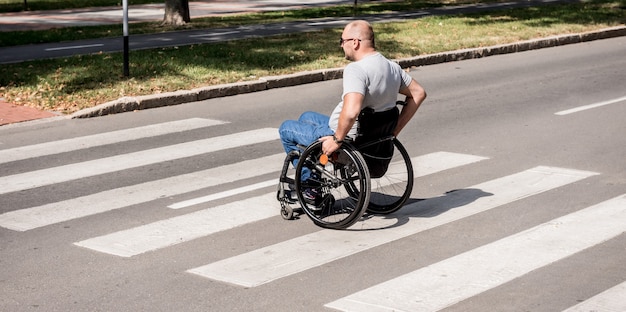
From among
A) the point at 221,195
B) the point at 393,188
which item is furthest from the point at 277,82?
the point at 221,195

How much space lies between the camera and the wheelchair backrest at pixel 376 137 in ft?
23.5

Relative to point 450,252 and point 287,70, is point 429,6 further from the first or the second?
point 450,252

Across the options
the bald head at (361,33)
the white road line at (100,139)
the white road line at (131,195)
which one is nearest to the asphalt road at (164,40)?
the white road line at (100,139)

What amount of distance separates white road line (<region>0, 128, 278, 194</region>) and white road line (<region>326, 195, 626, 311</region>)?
3.97 meters

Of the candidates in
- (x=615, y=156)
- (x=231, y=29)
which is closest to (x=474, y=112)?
(x=615, y=156)

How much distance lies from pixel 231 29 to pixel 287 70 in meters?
8.81

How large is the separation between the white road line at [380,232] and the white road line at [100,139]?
4022 millimetres

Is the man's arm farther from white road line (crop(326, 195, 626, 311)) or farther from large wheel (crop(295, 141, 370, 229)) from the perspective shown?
white road line (crop(326, 195, 626, 311))

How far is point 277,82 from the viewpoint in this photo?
14.4 meters

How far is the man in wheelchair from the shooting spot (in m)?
6.92

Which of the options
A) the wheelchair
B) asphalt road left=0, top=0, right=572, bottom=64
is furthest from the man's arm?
asphalt road left=0, top=0, right=572, bottom=64

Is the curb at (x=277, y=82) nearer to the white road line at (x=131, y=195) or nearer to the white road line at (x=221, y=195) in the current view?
the white road line at (x=131, y=195)

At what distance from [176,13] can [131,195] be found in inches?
676

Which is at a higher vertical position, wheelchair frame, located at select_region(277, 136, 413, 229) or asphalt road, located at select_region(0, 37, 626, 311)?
wheelchair frame, located at select_region(277, 136, 413, 229)
